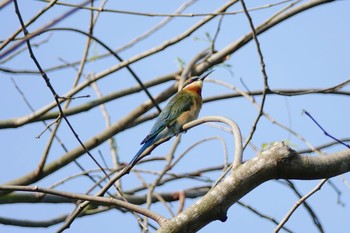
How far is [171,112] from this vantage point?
5.09 m

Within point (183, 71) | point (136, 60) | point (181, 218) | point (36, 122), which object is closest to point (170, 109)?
point (183, 71)

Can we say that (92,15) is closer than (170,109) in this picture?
Yes

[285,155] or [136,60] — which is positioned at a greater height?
[136,60]

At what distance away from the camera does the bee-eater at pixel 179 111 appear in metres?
4.89

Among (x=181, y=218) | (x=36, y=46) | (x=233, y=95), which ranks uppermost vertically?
(x=36, y=46)

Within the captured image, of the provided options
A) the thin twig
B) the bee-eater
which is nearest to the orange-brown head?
the bee-eater

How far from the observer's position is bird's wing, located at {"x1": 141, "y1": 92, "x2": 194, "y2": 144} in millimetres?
4895

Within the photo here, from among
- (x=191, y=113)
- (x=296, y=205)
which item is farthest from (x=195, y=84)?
(x=296, y=205)

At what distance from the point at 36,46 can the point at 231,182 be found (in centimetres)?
273

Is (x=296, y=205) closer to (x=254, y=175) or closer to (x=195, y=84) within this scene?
(x=254, y=175)

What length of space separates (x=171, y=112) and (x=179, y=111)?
11 centimetres

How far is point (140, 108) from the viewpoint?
4586 mm

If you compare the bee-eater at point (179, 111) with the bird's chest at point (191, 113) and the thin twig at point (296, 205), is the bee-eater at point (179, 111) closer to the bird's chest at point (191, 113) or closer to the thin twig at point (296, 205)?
the bird's chest at point (191, 113)

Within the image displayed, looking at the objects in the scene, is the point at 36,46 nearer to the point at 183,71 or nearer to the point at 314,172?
the point at 183,71
